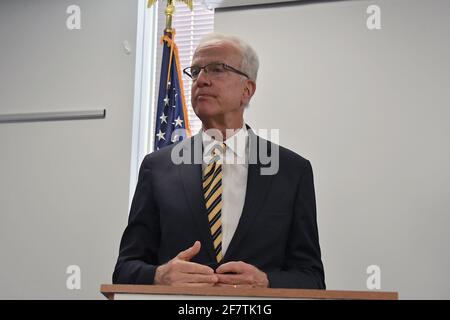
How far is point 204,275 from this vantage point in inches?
74.5

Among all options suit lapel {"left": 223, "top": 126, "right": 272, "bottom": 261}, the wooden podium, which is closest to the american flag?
suit lapel {"left": 223, "top": 126, "right": 272, "bottom": 261}

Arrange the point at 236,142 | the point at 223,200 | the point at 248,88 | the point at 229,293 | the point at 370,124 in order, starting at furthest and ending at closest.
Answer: the point at 370,124, the point at 248,88, the point at 236,142, the point at 223,200, the point at 229,293

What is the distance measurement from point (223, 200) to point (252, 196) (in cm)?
12

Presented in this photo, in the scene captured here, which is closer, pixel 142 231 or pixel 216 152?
pixel 142 231

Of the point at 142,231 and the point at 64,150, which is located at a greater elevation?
the point at 64,150

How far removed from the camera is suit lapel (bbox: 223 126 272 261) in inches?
88.8

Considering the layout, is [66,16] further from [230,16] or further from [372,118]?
[372,118]

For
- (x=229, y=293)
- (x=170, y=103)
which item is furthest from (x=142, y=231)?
(x=170, y=103)

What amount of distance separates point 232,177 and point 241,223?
0.24 meters

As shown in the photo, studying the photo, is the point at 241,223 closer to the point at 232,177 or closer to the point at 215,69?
the point at 232,177

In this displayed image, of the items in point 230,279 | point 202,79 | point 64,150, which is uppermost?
point 202,79

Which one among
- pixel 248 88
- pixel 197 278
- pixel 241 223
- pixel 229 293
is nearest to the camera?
pixel 229 293
